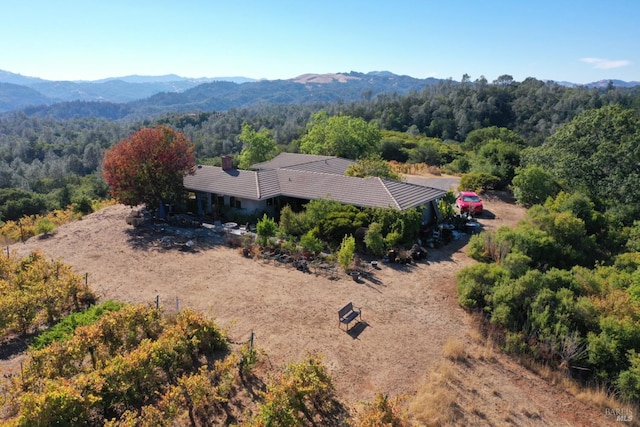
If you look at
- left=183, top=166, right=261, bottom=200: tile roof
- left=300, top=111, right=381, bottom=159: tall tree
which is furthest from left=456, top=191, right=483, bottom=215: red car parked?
left=300, top=111, right=381, bottom=159: tall tree

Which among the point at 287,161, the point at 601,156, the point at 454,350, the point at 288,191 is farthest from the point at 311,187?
the point at 601,156

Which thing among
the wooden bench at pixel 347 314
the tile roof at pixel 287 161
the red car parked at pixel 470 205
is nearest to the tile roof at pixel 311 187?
the red car parked at pixel 470 205

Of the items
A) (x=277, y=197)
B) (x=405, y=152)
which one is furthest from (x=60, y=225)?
(x=405, y=152)

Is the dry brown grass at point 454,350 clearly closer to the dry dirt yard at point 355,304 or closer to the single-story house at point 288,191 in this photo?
the dry dirt yard at point 355,304

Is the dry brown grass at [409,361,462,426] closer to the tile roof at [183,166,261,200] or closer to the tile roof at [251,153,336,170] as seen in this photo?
the tile roof at [183,166,261,200]

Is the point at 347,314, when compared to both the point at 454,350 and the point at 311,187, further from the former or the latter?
the point at 311,187
